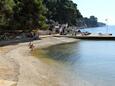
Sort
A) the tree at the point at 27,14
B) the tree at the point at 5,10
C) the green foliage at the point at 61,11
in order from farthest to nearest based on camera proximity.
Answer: the green foliage at the point at 61,11, the tree at the point at 27,14, the tree at the point at 5,10

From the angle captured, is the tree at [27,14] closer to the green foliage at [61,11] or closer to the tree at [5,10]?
the tree at [5,10]

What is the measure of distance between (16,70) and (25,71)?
0.84 m

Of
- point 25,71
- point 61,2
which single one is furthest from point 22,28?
point 61,2

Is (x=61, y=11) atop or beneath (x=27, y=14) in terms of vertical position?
atop

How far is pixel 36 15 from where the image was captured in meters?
63.2

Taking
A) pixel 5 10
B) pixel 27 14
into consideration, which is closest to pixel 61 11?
pixel 27 14

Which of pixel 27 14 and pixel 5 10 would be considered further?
pixel 27 14

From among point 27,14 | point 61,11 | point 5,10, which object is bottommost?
point 27,14

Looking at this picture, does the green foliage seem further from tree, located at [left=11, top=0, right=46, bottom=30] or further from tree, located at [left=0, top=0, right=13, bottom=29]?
tree, located at [left=0, top=0, right=13, bottom=29]

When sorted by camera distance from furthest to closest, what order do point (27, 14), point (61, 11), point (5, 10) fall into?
point (61, 11), point (27, 14), point (5, 10)

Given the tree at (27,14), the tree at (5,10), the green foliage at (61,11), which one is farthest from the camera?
the green foliage at (61,11)

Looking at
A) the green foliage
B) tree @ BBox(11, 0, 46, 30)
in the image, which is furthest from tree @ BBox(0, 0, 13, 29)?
the green foliage

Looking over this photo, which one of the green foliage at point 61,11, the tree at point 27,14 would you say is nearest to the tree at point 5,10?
the tree at point 27,14

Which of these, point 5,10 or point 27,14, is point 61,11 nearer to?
point 27,14
